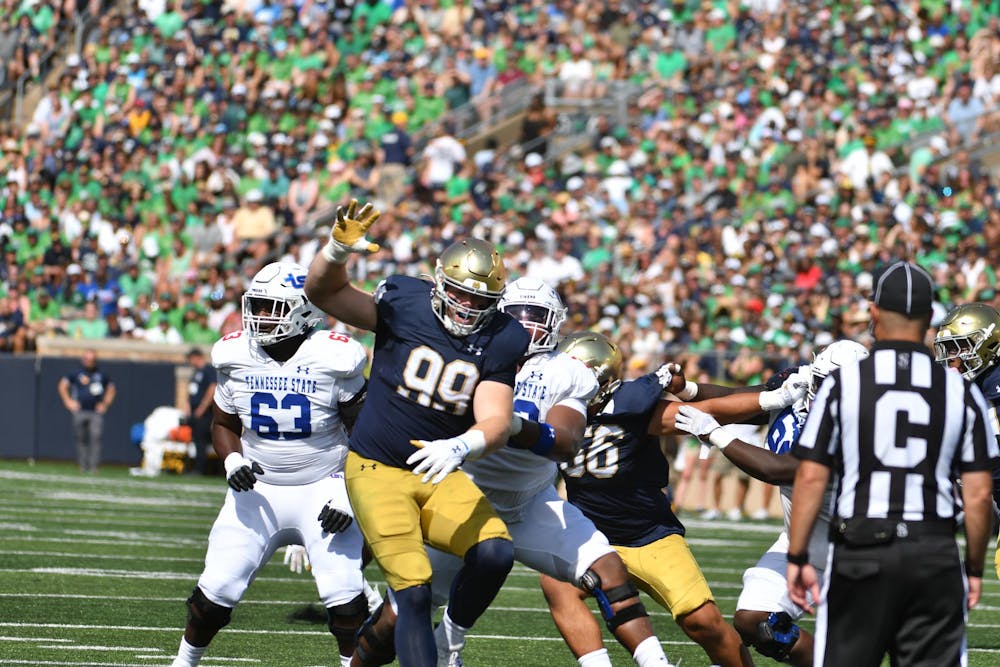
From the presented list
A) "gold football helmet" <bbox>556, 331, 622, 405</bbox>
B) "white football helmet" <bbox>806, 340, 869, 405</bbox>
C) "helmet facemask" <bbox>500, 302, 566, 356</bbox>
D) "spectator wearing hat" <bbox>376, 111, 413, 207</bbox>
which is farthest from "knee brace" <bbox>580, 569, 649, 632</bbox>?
"spectator wearing hat" <bbox>376, 111, 413, 207</bbox>

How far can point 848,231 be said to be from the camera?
57.4 ft

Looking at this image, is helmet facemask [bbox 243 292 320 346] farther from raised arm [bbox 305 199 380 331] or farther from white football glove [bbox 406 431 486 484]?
white football glove [bbox 406 431 486 484]

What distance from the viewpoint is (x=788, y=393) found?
22.3 ft

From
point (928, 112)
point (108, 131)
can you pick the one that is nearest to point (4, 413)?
point (108, 131)

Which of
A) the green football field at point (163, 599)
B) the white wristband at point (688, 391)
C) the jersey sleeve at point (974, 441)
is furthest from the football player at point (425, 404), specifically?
the green football field at point (163, 599)

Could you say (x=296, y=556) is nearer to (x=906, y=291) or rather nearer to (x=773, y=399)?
(x=773, y=399)

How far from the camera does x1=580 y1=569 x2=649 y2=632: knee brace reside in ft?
20.3

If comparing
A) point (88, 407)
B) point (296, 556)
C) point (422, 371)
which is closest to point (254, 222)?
point (88, 407)

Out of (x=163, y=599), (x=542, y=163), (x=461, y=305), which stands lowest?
(x=542, y=163)

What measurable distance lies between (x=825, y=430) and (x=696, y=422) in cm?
142

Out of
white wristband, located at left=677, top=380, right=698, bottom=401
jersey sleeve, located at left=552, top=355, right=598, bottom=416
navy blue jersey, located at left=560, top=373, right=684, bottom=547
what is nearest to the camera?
jersey sleeve, located at left=552, top=355, right=598, bottom=416

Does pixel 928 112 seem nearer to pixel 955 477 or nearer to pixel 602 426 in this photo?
pixel 602 426

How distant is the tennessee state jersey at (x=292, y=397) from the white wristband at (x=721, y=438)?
1469 mm

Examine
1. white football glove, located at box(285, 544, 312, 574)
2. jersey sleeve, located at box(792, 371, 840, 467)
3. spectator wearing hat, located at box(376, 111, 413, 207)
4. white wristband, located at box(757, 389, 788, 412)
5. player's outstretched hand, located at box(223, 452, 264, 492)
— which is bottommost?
spectator wearing hat, located at box(376, 111, 413, 207)
